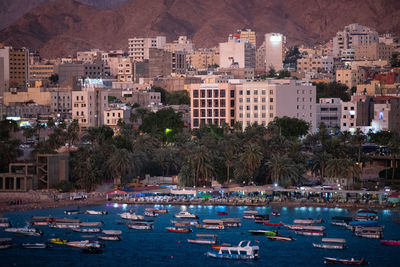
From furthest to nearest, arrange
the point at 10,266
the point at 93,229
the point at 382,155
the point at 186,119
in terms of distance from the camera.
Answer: the point at 186,119 < the point at 382,155 < the point at 93,229 < the point at 10,266

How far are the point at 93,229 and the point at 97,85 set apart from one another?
84180 mm

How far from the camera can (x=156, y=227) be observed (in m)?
85.4

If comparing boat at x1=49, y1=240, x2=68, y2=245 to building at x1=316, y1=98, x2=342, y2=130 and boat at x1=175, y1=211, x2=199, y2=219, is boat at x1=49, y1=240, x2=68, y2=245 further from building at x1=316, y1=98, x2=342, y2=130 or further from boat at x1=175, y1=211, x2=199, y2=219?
building at x1=316, y1=98, x2=342, y2=130

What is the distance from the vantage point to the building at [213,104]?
139375 millimetres

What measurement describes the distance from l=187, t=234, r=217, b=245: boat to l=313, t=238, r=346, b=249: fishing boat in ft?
25.8

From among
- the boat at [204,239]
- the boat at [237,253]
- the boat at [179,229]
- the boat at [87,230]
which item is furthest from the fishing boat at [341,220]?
the boat at [87,230]

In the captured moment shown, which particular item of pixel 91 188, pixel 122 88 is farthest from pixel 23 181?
pixel 122 88

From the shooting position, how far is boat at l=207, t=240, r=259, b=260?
2899 inches

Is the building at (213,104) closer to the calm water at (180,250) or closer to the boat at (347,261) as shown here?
the calm water at (180,250)

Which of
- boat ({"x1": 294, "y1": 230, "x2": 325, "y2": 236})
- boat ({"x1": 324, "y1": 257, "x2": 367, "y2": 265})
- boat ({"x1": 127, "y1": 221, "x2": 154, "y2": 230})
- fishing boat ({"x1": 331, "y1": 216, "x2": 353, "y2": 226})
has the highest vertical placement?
fishing boat ({"x1": 331, "y1": 216, "x2": 353, "y2": 226})

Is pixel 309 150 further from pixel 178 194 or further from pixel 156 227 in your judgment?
pixel 156 227

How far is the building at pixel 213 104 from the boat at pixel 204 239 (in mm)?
58367

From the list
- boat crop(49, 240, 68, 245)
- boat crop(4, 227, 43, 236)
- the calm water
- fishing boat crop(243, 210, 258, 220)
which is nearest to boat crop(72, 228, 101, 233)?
the calm water

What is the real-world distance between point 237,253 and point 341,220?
15.2 meters
